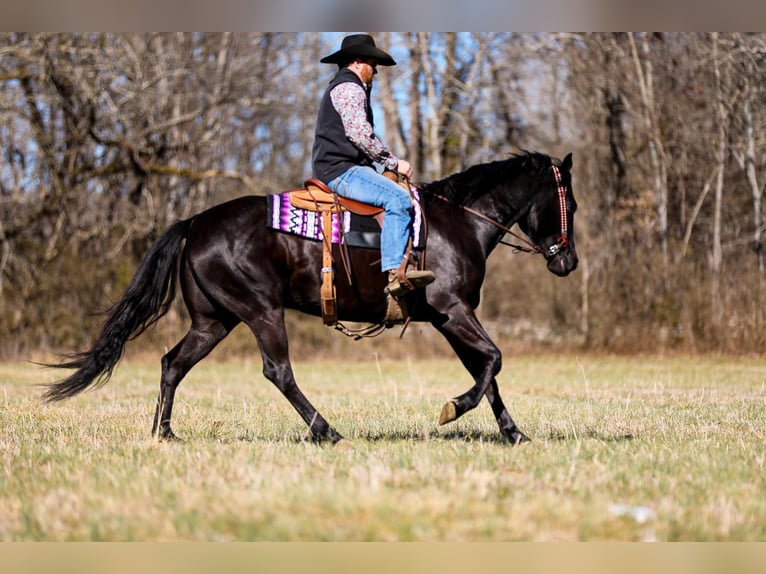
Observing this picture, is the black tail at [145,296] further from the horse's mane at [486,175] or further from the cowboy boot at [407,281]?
the horse's mane at [486,175]

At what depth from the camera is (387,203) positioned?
739 centimetres

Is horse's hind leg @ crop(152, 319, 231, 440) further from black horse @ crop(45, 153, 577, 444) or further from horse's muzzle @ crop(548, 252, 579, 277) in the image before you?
horse's muzzle @ crop(548, 252, 579, 277)

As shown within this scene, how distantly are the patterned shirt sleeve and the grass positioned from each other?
2335mm

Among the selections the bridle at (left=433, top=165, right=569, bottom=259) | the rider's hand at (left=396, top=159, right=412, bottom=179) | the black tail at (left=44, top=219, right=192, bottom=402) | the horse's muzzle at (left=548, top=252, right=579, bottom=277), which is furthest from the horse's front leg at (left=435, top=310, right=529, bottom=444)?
the black tail at (left=44, top=219, right=192, bottom=402)

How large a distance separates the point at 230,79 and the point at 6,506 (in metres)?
19.5

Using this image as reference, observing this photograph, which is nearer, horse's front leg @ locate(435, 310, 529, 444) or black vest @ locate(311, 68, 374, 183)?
horse's front leg @ locate(435, 310, 529, 444)

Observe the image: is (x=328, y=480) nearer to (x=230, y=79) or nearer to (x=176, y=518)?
(x=176, y=518)

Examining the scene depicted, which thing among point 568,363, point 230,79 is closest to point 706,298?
point 568,363

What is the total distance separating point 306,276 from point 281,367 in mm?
771

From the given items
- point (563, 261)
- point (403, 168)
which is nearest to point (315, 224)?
point (403, 168)

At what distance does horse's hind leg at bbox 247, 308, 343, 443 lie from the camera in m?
7.36
